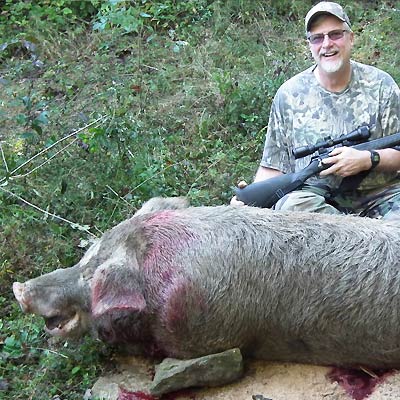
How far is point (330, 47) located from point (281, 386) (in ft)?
7.72

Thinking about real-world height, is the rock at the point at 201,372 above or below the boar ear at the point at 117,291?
below

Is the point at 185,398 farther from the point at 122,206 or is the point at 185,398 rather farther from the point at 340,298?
the point at 122,206

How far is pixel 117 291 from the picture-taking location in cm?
402

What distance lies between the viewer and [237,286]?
4.00 metres

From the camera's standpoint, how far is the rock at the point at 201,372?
4016 mm

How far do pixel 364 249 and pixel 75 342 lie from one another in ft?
6.03

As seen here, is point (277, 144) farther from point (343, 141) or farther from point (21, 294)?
point (21, 294)

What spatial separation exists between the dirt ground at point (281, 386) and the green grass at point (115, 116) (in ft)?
0.88

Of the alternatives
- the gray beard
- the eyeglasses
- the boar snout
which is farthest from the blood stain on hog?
the eyeglasses

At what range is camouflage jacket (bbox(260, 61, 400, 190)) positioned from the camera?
514 cm

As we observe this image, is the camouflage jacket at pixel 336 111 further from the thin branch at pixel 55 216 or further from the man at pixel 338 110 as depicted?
the thin branch at pixel 55 216

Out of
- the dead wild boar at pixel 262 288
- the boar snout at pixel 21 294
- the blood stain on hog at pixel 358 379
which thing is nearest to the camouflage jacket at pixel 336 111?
Result: the dead wild boar at pixel 262 288

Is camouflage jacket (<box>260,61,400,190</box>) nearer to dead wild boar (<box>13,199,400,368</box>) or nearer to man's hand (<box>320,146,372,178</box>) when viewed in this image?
man's hand (<box>320,146,372,178</box>)

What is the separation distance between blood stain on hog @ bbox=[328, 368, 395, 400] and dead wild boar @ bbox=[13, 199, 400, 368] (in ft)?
0.17
